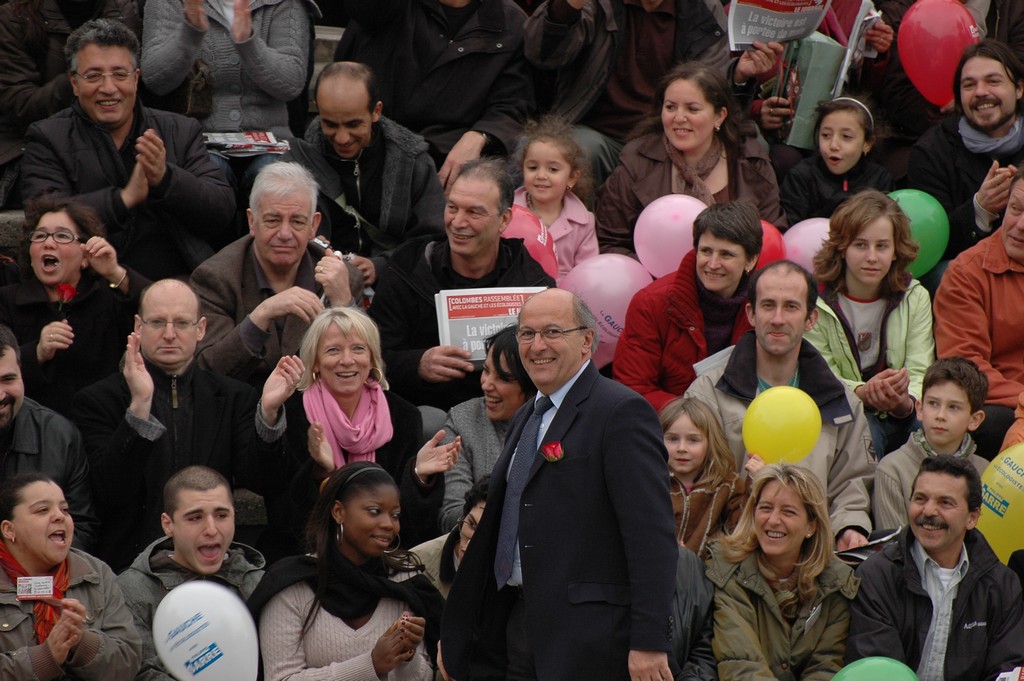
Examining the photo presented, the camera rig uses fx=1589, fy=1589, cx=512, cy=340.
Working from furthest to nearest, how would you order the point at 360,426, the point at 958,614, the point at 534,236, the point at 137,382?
the point at 534,236
the point at 360,426
the point at 137,382
the point at 958,614

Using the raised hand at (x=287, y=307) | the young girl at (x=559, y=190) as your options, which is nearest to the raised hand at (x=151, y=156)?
the raised hand at (x=287, y=307)

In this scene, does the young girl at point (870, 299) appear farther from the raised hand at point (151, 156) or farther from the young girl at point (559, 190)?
the raised hand at point (151, 156)

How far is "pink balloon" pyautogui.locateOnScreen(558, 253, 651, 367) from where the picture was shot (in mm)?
7383

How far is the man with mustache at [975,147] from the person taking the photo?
8047 millimetres

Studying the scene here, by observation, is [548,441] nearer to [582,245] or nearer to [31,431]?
[31,431]

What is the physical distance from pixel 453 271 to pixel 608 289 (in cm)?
73

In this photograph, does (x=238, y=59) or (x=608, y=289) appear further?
(x=238, y=59)

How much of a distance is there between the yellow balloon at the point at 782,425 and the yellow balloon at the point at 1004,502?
72cm

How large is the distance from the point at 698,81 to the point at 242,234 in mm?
2420

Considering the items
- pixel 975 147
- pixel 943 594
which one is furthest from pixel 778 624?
pixel 975 147

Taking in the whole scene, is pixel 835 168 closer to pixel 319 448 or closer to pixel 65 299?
pixel 319 448

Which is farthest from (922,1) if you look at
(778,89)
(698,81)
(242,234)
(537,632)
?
(537,632)

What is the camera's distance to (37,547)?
5.37 meters

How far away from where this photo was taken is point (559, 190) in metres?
7.89
